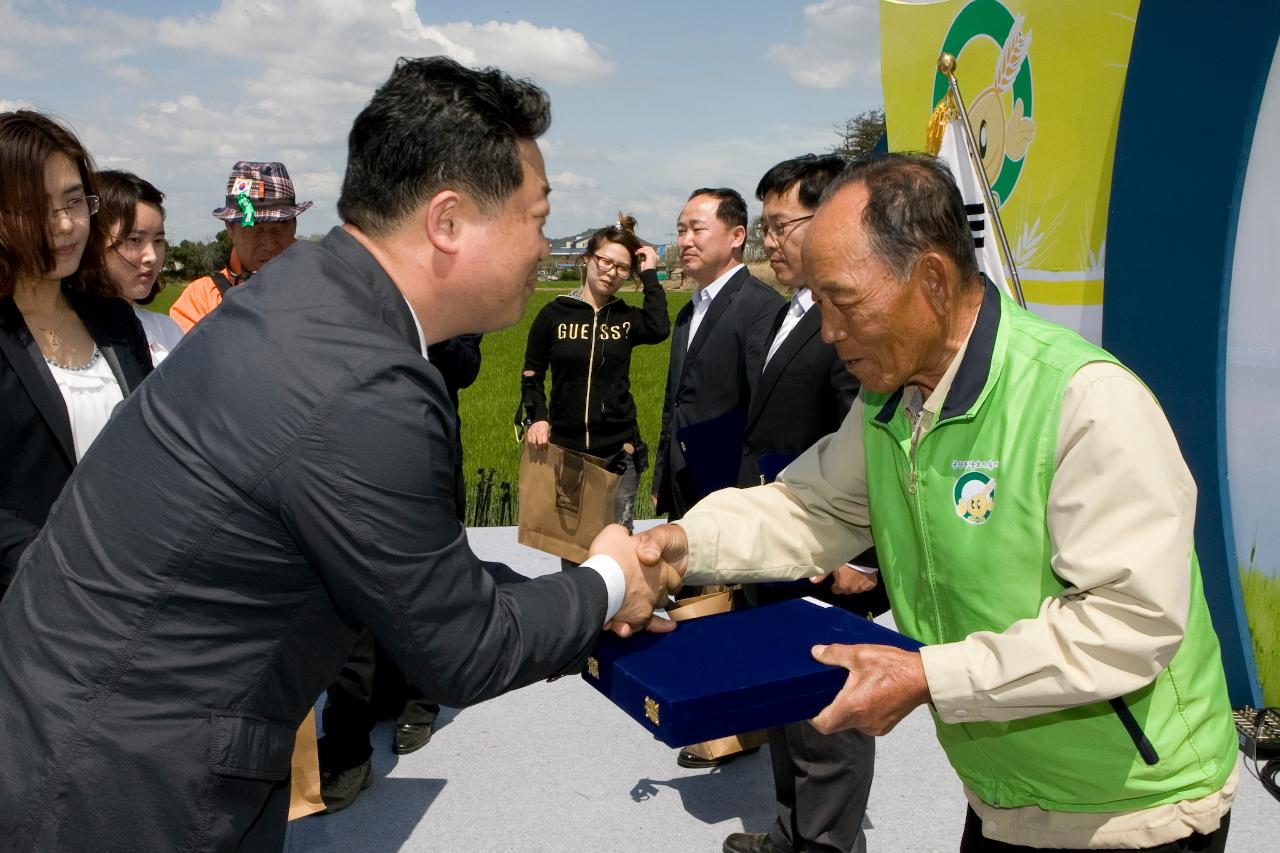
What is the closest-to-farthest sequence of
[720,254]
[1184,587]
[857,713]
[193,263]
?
[1184,587] < [857,713] < [720,254] < [193,263]

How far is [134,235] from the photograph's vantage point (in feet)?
12.1

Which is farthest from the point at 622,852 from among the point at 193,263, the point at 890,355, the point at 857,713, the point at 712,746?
the point at 193,263

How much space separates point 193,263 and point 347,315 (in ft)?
177

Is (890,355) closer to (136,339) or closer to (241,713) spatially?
(241,713)

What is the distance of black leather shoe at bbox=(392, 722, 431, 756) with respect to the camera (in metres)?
4.14

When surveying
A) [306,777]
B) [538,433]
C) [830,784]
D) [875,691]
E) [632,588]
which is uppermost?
[632,588]

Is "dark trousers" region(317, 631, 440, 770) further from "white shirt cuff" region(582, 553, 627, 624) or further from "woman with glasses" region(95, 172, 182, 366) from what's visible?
"white shirt cuff" region(582, 553, 627, 624)

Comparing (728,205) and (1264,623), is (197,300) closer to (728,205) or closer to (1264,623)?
(728,205)

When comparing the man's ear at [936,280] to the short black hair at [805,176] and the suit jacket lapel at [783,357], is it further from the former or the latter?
the short black hair at [805,176]

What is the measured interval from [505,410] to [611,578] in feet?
41.2

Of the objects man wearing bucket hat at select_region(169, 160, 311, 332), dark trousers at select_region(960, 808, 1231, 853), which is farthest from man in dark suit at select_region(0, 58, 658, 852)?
man wearing bucket hat at select_region(169, 160, 311, 332)

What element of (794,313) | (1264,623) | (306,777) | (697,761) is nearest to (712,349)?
(794,313)

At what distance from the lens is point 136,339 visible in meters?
3.01

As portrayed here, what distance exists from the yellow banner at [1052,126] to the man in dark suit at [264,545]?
12.8ft
